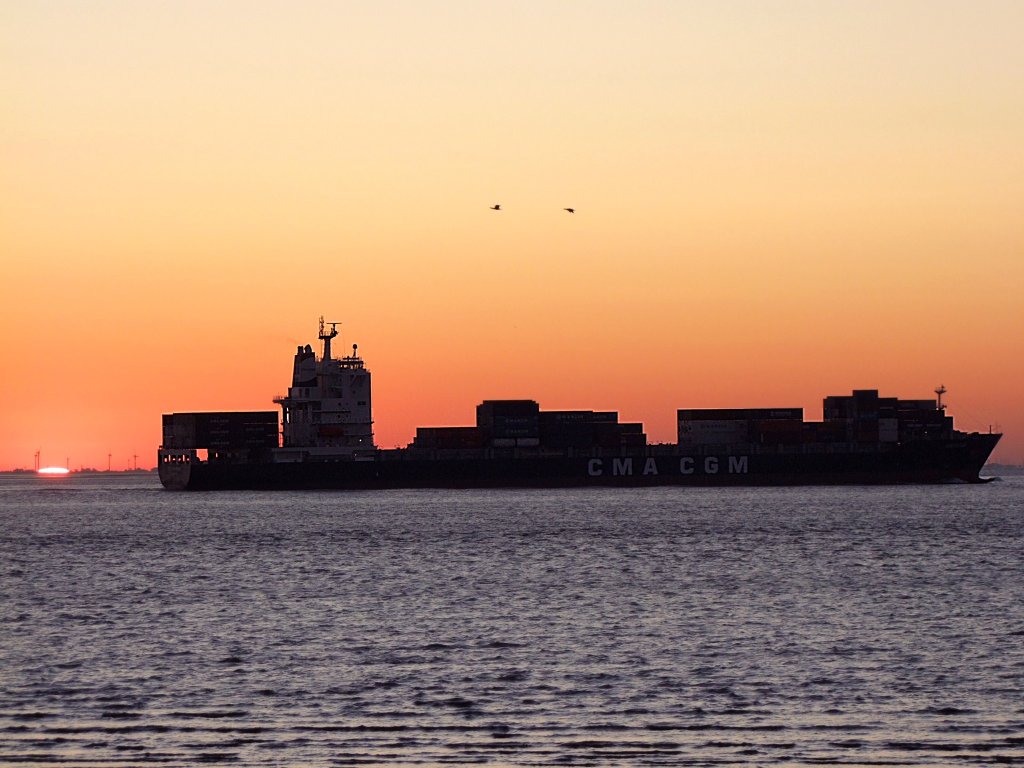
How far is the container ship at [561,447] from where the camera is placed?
478 feet

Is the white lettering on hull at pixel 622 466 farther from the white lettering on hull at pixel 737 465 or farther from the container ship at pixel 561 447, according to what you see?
the white lettering on hull at pixel 737 465

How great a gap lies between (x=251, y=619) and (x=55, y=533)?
2369 inches

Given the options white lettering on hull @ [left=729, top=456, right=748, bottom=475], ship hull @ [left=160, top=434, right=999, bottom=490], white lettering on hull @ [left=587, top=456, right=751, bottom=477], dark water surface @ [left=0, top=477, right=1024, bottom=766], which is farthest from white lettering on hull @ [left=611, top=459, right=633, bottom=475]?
dark water surface @ [left=0, top=477, right=1024, bottom=766]

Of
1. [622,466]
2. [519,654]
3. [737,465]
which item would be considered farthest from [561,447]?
[519,654]

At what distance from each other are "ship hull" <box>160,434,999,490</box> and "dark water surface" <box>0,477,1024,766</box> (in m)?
74.8

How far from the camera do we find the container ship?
14575 cm

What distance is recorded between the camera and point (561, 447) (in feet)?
483

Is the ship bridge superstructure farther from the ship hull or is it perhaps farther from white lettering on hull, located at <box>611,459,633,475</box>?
white lettering on hull, located at <box>611,459,633,475</box>

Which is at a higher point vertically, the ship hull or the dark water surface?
the ship hull

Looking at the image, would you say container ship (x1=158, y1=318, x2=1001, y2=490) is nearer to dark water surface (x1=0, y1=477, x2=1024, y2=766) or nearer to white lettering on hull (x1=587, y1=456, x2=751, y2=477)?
white lettering on hull (x1=587, y1=456, x2=751, y2=477)

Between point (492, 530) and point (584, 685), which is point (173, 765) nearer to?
point (584, 685)

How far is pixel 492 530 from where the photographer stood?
8456 centimetres

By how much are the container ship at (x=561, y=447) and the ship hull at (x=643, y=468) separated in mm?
101

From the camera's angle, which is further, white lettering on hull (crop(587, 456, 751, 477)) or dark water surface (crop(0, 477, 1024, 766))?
white lettering on hull (crop(587, 456, 751, 477))
